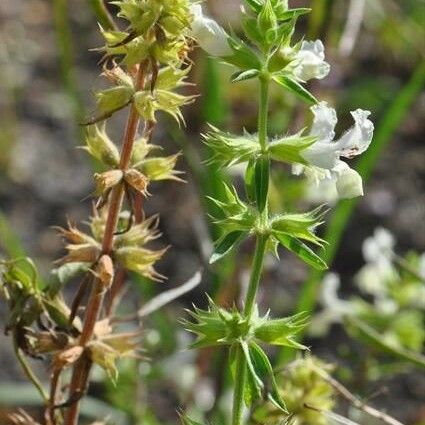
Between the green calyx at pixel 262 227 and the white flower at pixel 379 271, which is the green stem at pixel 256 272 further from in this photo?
the white flower at pixel 379 271

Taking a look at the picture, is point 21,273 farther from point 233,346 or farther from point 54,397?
point 233,346

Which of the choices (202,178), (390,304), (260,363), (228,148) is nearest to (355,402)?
(260,363)

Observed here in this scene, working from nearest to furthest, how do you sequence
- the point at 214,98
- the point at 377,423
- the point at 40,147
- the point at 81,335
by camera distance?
the point at 81,335, the point at 214,98, the point at 377,423, the point at 40,147

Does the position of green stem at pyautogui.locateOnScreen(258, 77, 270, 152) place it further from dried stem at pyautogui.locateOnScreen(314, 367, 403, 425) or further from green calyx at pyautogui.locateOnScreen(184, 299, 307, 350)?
dried stem at pyautogui.locateOnScreen(314, 367, 403, 425)

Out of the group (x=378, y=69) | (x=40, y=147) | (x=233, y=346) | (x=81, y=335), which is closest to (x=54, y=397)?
(x=81, y=335)

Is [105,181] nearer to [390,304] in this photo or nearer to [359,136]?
[359,136]

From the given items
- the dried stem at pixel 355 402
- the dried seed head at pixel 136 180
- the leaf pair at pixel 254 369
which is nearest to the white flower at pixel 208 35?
the dried seed head at pixel 136 180
